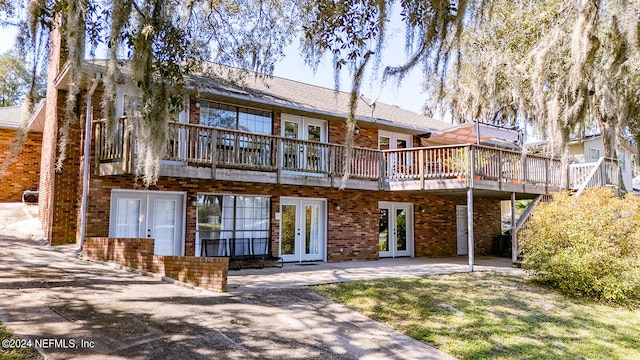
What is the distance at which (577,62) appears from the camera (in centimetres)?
758

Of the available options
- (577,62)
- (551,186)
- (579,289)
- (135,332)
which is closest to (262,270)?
(135,332)

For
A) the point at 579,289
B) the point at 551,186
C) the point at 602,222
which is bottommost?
the point at 579,289

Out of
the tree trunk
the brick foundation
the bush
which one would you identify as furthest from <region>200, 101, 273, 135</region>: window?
the tree trunk

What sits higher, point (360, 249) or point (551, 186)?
point (551, 186)

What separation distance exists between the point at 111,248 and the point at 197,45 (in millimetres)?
4857

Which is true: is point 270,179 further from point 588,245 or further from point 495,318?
point 588,245

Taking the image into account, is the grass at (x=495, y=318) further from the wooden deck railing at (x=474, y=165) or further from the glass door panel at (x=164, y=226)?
the glass door panel at (x=164, y=226)

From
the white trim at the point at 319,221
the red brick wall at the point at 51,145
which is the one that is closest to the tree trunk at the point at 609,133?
the white trim at the point at 319,221

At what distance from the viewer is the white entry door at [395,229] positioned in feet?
49.9

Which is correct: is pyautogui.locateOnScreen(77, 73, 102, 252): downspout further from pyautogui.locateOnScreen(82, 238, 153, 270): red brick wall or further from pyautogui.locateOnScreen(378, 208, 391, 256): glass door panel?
pyautogui.locateOnScreen(378, 208, 391, 256): glass door panel

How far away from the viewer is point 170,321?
18.3 ft

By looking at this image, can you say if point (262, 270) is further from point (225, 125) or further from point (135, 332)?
point (135, 332)

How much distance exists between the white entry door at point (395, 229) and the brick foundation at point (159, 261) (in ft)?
27.8

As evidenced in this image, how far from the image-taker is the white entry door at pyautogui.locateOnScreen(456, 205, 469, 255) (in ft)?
56.7
